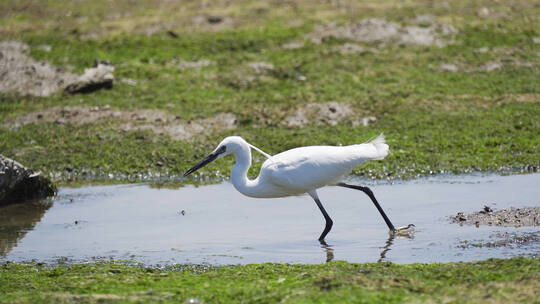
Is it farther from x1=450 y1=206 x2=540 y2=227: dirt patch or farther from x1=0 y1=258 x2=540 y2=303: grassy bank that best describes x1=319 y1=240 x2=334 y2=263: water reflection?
x1=450 y1=206 x2=540 y2=227: dirt patch

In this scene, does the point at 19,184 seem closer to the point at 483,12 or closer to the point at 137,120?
the point at 137,120

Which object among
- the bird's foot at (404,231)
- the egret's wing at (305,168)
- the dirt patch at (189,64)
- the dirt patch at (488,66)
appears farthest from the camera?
the dirt patch at (189,64)

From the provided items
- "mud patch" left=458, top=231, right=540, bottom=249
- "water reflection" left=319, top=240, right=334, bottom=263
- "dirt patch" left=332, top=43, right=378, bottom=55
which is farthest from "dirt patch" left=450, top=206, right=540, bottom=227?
"dirt patch" left=332, top=43, right=378, bottom=55

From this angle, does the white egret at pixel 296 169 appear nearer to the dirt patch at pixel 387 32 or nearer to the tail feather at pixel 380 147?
the tail feather at pixel 380 147

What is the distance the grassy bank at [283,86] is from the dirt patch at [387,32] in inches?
6.1

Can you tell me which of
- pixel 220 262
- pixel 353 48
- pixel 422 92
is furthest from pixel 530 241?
pixel 353 48

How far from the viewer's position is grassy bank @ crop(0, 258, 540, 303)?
5.91 m

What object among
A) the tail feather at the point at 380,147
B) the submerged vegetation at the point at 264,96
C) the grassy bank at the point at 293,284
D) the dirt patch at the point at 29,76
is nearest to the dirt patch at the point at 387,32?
the submerged vegetation at the point at 264,96

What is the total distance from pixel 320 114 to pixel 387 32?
15.0ft

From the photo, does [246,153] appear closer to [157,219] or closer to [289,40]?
[157,219]

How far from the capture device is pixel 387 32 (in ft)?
59.6

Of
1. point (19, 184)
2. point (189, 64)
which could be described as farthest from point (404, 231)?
point (189, 64)

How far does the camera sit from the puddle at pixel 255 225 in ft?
26.8

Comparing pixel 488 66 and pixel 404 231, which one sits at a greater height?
pixel 488 66
